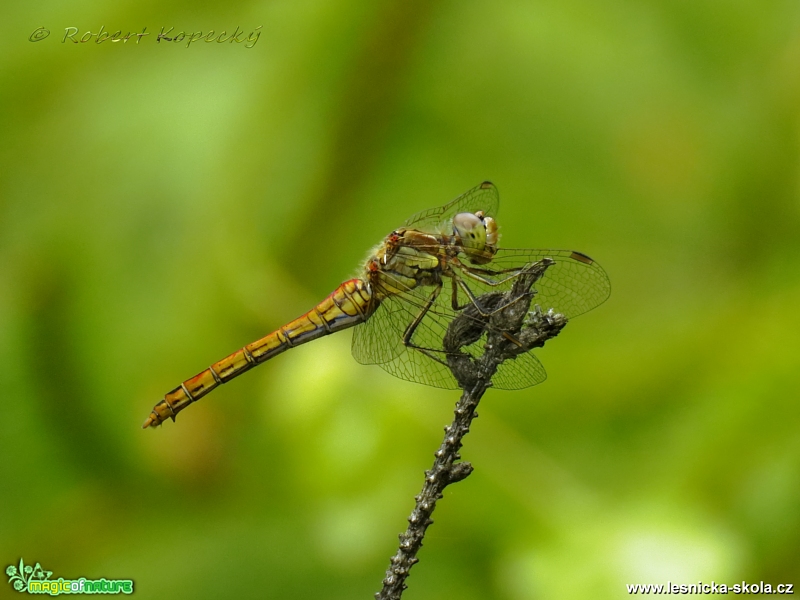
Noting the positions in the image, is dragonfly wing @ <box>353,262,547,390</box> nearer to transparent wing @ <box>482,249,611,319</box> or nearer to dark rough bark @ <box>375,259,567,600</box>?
transparent wing @ <box>482,249,611,319</box>

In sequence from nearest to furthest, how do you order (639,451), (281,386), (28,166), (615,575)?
(615,575) < (639,451) < (281,386) < (28,166)

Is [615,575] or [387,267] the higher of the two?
[387,267]

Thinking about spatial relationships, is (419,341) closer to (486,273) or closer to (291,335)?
(486,273)

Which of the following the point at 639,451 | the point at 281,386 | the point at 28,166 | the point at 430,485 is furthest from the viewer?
the point at 28,166

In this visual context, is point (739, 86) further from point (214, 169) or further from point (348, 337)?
point (214, 169)

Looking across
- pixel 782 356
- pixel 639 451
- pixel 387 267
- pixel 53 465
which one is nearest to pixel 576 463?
pixel 639 451

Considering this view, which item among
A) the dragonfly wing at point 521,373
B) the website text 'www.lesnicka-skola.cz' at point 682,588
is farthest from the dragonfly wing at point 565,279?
the website text 'www.lesnicka-skola.cz' at point 682,588

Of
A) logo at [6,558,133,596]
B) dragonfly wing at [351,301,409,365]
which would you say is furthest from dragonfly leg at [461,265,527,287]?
logo at [6,558,133,596]

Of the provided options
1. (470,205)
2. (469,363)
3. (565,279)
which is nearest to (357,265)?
(470,205)

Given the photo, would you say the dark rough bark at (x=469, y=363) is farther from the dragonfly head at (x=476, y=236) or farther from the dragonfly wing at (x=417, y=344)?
the dragonfly head at (x=476, y=236)
